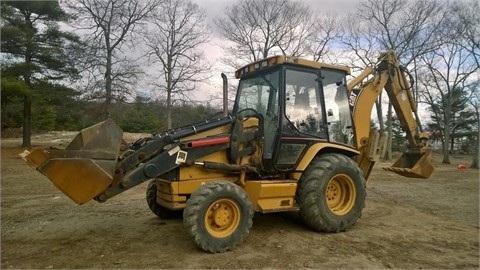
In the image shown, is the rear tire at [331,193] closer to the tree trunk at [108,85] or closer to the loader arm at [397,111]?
the loader arm at [397,111]

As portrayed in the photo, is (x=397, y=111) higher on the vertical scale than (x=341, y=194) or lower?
higher

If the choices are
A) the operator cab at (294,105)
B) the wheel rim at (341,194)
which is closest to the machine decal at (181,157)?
the operator cab at (294,105)

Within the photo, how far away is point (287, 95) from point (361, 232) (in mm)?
2423

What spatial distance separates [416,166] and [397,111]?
45.9 inches

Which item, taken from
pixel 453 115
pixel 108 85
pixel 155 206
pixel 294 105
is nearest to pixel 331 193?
pixel 294 105

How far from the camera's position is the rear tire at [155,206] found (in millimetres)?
6238

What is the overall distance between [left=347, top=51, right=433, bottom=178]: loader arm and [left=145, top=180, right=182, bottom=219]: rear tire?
11.4ft

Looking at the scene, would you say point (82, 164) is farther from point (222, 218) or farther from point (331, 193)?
point (331, 193)

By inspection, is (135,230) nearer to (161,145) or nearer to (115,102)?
(161,145)

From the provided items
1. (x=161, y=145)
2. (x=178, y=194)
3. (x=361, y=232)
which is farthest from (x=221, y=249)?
(x=361, y=232)

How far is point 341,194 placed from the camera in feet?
20.0

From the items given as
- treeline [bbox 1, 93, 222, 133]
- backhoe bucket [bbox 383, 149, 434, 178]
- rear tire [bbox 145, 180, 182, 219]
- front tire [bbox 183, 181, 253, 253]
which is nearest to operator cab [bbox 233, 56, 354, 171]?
front tire [bbox 183, 181, 253, 253]

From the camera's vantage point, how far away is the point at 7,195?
31.6 feet

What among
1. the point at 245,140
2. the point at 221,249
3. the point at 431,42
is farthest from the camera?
the point at 431,42
